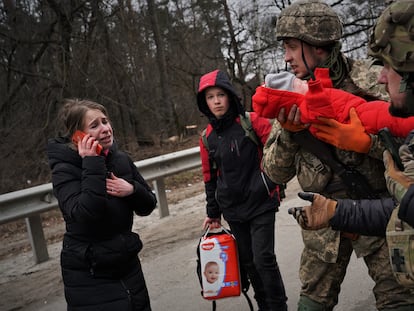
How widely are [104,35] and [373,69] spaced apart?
1213 cm

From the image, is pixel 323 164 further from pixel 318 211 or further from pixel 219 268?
pixel 219 268

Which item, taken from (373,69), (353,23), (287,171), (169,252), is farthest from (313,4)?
(353,23)

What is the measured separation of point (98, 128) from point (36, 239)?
277cm

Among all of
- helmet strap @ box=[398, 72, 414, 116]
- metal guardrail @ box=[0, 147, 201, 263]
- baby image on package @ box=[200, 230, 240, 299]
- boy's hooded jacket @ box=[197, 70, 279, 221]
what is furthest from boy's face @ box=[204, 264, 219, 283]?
metal guardrail @ box=[0, 147, 201, 263]

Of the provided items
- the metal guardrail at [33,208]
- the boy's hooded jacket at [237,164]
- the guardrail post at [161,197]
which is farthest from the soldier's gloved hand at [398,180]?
the guardrail post at [161,197]

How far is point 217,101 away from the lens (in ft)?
11.5

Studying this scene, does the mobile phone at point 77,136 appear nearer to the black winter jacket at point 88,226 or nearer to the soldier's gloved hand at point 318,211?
the black winter jacket at point 88,226

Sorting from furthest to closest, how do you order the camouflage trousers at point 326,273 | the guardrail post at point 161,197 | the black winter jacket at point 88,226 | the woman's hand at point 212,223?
the guardrail post at point 161,197
the woman's hand at point 212,223
the black winter jacket at point 88,226
the camouflage trousers at point 326,273

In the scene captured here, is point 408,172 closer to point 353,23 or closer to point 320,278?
point 320,278

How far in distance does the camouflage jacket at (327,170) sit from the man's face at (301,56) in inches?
8.1

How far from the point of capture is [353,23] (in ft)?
52.5

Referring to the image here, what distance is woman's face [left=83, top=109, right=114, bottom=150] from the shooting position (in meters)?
2.78

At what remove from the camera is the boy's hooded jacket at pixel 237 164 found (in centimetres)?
333

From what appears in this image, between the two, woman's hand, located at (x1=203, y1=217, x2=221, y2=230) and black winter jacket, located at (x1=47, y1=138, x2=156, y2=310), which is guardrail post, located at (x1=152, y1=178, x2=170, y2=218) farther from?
black winter jacket, located at (x1=47, y1=138, x2=156, y2=310)
